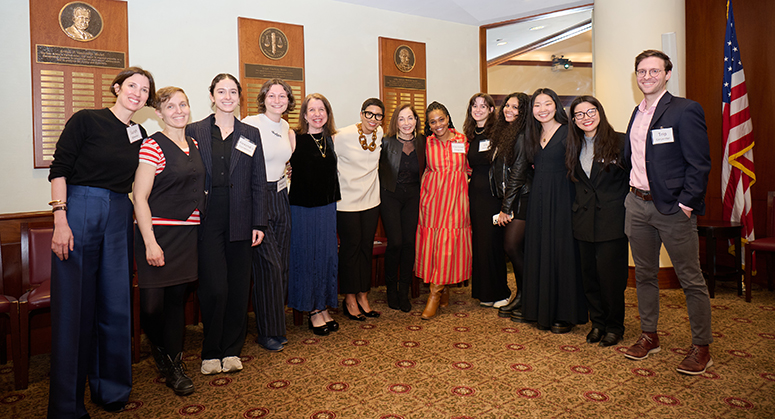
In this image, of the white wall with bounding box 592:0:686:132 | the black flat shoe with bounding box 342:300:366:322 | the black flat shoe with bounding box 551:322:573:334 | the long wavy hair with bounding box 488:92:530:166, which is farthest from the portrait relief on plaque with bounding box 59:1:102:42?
the white wall with bounding box 592:0:686:132

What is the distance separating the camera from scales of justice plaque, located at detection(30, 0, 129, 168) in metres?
3.53

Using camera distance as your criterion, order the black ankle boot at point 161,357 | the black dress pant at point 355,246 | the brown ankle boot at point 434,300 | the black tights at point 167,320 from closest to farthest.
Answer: the black tights at point 167,320, the black ankle boot at point 161,357, the black dress pant at point 355,246, the brown ankle boot at point 434,300

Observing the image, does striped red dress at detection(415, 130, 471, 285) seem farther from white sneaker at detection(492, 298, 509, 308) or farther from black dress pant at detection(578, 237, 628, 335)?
black dress pant at detection(578, 237, 628, 335)

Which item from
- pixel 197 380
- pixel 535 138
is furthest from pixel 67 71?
pixel 535 138

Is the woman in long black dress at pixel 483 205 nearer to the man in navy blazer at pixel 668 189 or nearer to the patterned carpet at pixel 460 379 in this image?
the patterned carpet at pixel 460 379

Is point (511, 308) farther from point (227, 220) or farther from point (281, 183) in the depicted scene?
point (227, 220)

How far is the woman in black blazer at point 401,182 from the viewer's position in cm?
366

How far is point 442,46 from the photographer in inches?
214

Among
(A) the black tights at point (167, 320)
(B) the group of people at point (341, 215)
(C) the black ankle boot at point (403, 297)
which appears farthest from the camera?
(C) the black ankle boot at point (403, 297)

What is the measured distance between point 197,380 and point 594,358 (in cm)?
231

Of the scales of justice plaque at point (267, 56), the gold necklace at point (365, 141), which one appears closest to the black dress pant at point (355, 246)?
the gold necklace at point (365, 141)

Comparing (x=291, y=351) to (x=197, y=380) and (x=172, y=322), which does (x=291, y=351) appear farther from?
(x=172, y=322)

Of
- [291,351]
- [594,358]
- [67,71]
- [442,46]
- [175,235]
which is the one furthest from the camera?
[442,46]

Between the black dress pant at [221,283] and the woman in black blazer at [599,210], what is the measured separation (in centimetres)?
212
